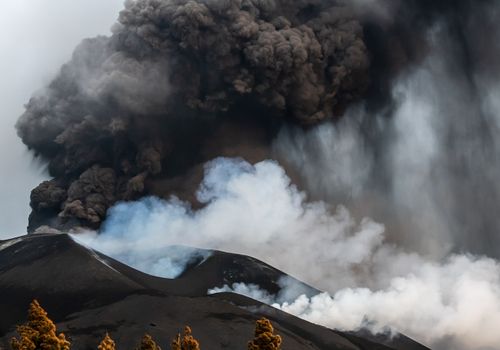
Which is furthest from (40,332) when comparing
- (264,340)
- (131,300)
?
(131,300)

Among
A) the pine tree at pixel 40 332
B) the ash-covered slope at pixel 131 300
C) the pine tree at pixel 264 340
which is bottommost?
the pine tree at pixel 40 332

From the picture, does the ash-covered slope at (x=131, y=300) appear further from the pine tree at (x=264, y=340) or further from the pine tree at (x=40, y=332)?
the pine tree at (x=40, y=332)

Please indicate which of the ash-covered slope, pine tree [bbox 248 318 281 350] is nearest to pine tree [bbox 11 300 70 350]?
pine tree [bbox 248 318 281 350]

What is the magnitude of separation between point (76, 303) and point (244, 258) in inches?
561

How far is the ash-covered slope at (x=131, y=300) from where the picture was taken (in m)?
36.2

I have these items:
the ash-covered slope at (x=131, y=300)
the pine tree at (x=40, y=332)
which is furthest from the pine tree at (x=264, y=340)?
the ash-covered slope at (x=131, y=300)

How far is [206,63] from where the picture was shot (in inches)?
2156

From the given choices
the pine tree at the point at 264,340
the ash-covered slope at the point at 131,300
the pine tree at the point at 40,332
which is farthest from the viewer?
the ash-covered slope at the point at 131,300

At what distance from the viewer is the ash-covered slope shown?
3625 cm

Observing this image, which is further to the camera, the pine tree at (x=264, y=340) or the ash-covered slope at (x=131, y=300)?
the ash-covered slope at (x=131, y=300)

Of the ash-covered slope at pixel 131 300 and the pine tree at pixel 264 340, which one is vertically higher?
the ash-covered slope at pixel 131 300

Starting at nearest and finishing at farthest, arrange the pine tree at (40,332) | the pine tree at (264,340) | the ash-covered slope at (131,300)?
1. the pine tree at (40,332)
2. the pine tree at (264,340)
3. the ash-covered slope at (131,300)

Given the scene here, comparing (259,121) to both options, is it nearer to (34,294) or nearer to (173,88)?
(173,88)

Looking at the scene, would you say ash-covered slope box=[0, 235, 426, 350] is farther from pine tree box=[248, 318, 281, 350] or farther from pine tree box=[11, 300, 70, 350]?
pine tree box=[11, 300, 70, 350]
